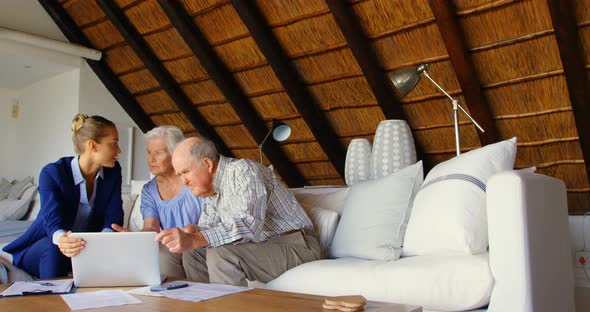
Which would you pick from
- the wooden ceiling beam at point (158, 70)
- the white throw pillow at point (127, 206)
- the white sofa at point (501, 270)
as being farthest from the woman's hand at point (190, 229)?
the wooden ceiling beam at point (158, 70)

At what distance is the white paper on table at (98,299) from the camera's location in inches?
55.2

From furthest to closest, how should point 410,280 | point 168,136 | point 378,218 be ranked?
point 168,136
point 378,218
point 410,280

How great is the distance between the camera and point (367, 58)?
4141 mm

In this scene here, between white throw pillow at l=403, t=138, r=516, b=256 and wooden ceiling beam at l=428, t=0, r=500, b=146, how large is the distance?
1749mm

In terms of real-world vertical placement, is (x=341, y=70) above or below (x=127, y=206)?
above

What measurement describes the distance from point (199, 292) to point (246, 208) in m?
0.55

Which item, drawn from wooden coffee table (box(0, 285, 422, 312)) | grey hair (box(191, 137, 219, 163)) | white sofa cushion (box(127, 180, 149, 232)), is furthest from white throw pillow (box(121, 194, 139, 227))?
wooden coffee table (box(0, 285, 422, 312))

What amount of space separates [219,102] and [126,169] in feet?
4.91

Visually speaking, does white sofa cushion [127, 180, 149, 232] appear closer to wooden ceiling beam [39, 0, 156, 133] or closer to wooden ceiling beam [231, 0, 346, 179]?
wooden ceiling beam [231, 0, 346, 179]

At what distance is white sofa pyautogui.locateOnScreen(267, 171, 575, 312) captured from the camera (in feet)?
5.13

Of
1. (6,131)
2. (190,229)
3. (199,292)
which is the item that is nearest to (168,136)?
(190,229)

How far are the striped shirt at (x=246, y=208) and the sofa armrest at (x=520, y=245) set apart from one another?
87cm

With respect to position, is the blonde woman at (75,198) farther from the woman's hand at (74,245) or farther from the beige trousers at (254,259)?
the beige trousers at (254,259)

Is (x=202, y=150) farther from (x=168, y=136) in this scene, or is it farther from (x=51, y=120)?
(x=51, y=120)
